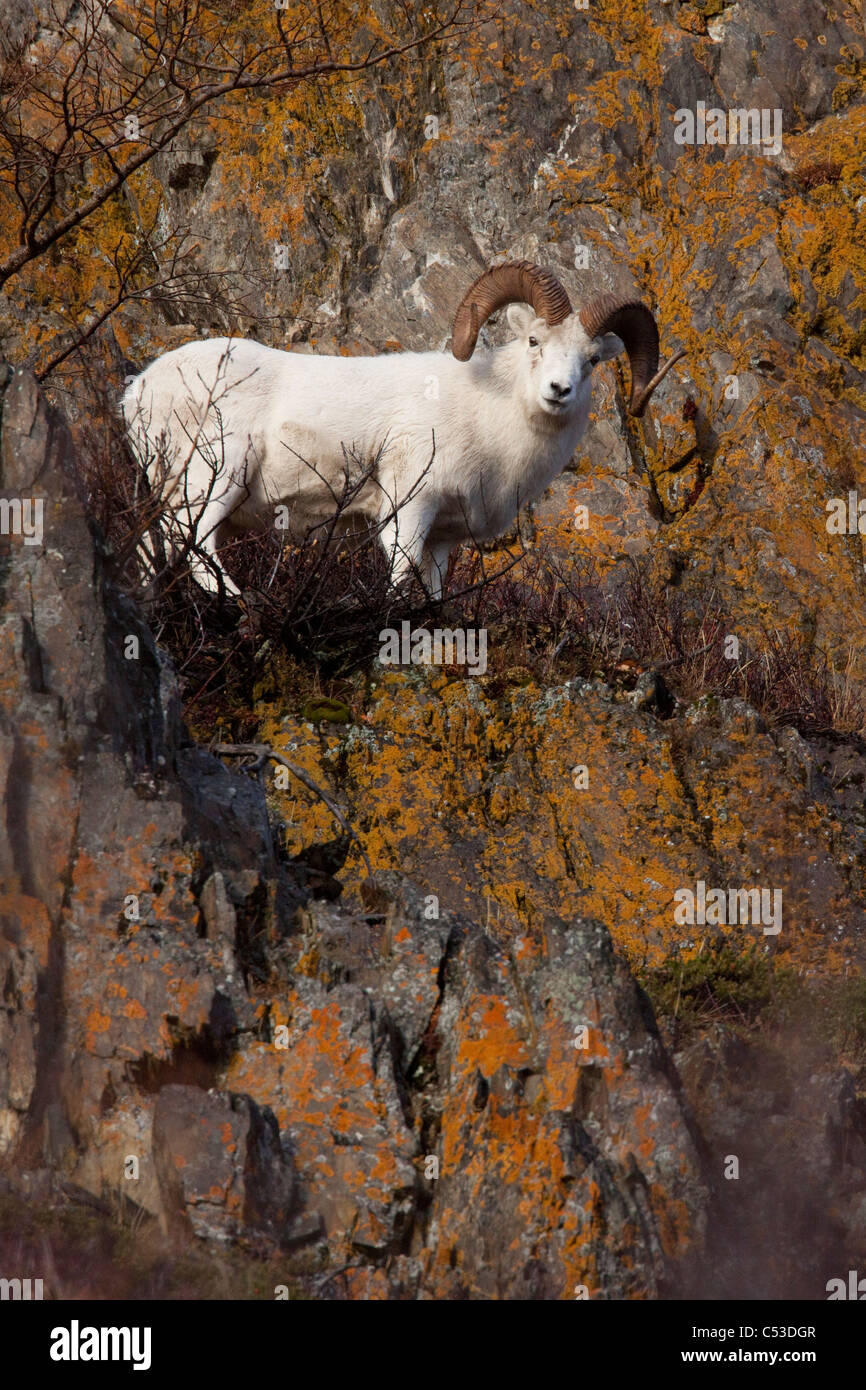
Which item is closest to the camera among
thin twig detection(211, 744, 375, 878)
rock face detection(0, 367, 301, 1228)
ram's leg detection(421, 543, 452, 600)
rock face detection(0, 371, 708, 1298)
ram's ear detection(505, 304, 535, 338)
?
rock face detection(0, 371, 708, 1298)

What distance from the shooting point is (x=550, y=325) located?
8711mm

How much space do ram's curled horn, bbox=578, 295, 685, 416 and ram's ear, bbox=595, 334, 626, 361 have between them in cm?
4

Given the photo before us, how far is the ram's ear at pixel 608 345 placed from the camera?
8.88 metres

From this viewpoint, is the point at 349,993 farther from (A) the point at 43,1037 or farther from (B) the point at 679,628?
(B) the point at 679,628

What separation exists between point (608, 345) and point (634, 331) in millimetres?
275

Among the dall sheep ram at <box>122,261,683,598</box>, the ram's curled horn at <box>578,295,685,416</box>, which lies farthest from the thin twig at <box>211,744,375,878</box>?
the ram's curled horn at <box>578,295,685,416</box>

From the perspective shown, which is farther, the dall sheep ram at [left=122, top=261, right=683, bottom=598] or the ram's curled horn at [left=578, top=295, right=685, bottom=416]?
the ram's curled horn at [left=578, top=295, right=685, bottom=416]

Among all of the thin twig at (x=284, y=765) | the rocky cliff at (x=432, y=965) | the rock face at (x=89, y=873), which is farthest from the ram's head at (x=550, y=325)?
the rock face at (x=89, y=873)

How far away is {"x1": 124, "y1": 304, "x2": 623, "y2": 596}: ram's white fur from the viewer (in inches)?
330

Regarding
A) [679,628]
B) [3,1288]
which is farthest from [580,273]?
[3,1288]

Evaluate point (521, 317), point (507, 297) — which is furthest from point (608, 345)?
point (507, 297)

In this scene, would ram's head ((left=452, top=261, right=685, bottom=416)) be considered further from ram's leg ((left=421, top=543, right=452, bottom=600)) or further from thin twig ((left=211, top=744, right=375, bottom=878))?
thin twig ((left=211, top=744, right=375, bottom=878))

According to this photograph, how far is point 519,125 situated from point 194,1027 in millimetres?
13901

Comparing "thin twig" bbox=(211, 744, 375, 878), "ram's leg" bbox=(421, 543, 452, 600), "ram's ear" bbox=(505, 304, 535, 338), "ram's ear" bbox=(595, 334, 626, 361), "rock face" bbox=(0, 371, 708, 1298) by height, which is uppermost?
"ram's ear" bbox=(505, 304, 535, 338)
